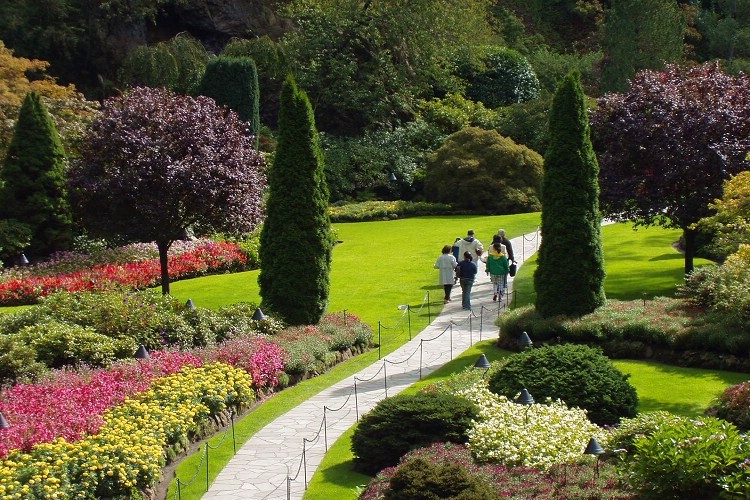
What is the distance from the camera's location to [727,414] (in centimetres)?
→ 1397

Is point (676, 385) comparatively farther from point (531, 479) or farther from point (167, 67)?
point (167, 67)

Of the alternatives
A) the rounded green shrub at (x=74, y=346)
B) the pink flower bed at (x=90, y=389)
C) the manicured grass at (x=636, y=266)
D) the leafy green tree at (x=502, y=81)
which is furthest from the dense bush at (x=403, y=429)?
the leafy green tree at (x=502, y=81)

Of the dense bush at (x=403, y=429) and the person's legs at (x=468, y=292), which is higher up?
the person's legs at (x=468, y=292)

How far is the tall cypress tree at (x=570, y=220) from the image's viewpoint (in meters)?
20.0

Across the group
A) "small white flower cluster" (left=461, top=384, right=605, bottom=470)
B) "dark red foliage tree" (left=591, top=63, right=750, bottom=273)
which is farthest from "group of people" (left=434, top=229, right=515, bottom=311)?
"small white flower cluster" (left=461, top=384, right=605, bottom=470)

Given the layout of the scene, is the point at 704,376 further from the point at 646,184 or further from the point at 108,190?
the point at 108,190

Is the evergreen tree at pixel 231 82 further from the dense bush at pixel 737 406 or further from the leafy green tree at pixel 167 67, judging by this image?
the dense bush at pixel 737 406

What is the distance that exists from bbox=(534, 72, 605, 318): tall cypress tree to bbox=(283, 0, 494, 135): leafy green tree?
26419 mm

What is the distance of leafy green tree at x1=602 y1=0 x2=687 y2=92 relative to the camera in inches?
1882

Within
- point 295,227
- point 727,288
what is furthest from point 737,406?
point 295,227

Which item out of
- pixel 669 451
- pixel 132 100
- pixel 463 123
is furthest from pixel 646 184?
pixel 463 123

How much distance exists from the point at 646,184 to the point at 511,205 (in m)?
14.7

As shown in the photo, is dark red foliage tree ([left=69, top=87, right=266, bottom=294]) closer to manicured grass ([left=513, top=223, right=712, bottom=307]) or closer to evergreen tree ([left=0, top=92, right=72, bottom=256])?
evergreen tree ([left=0, top=92, right=72, bottom=256])

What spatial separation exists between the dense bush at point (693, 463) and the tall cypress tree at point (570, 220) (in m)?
9.92
